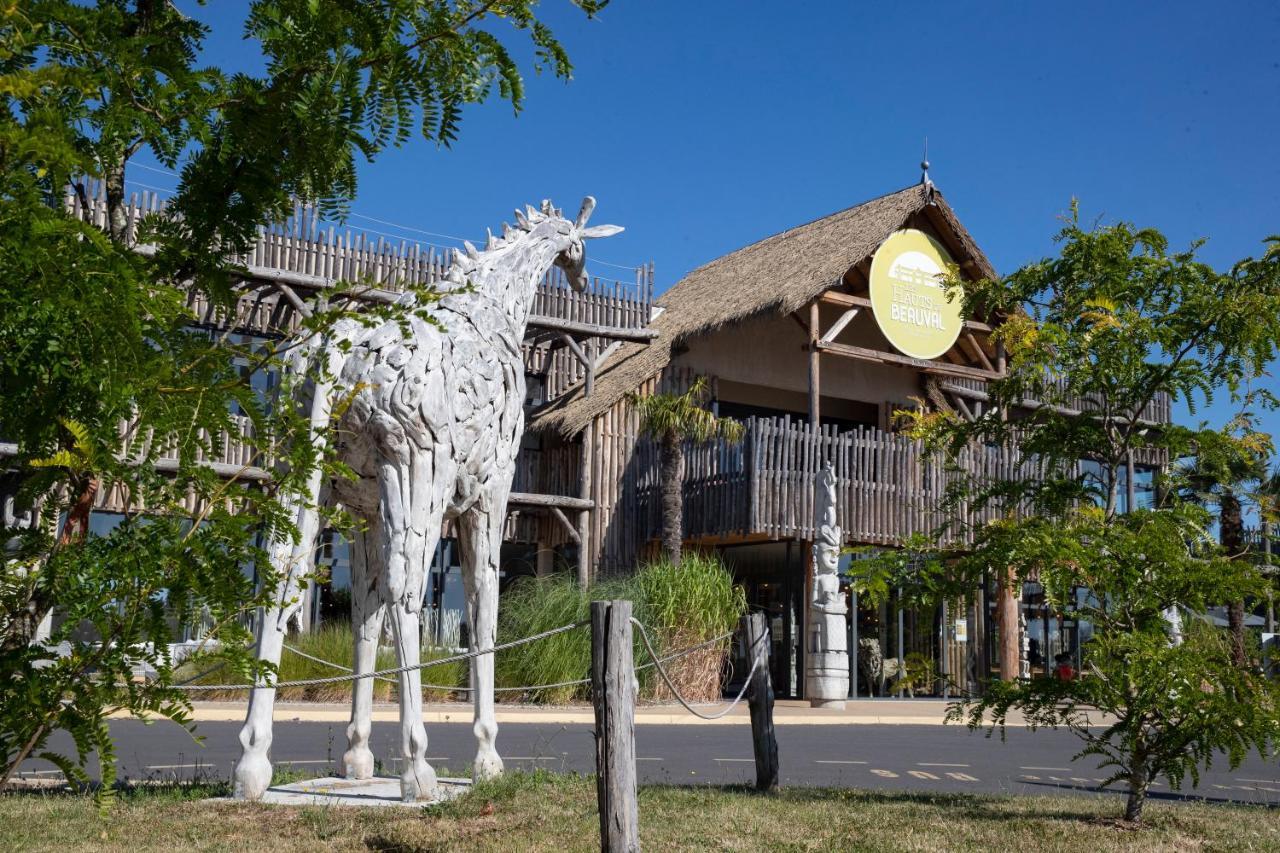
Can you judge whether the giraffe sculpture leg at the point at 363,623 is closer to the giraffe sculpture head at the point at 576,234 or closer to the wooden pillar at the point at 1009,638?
the giraffe sculpture head at the point at 576,234

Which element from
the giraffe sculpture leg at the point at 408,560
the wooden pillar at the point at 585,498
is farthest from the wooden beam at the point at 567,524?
the giraffe sculpture leg at the point at 408,560

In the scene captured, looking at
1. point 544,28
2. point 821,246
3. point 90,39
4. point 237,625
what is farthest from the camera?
point 821,246

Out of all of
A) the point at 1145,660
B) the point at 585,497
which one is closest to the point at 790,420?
the point at 585,497

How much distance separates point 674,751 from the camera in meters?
12.1

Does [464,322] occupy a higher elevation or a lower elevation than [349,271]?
lower

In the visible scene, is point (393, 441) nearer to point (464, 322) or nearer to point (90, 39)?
point (464, 322)

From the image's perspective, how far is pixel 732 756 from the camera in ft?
38.6

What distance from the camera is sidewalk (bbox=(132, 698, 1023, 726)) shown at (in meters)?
14.1

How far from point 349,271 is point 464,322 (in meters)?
11.2

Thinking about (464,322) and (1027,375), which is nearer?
(464,322)

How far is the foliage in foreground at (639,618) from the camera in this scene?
16.5 metres

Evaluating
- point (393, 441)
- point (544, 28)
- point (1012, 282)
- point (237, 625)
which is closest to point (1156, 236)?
point (1012, 282)

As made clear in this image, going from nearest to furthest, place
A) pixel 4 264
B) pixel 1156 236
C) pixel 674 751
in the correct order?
pixel 4 264 → pixel 1156 236 → pixel 674 751

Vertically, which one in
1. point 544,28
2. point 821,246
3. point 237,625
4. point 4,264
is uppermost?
point 821,246
